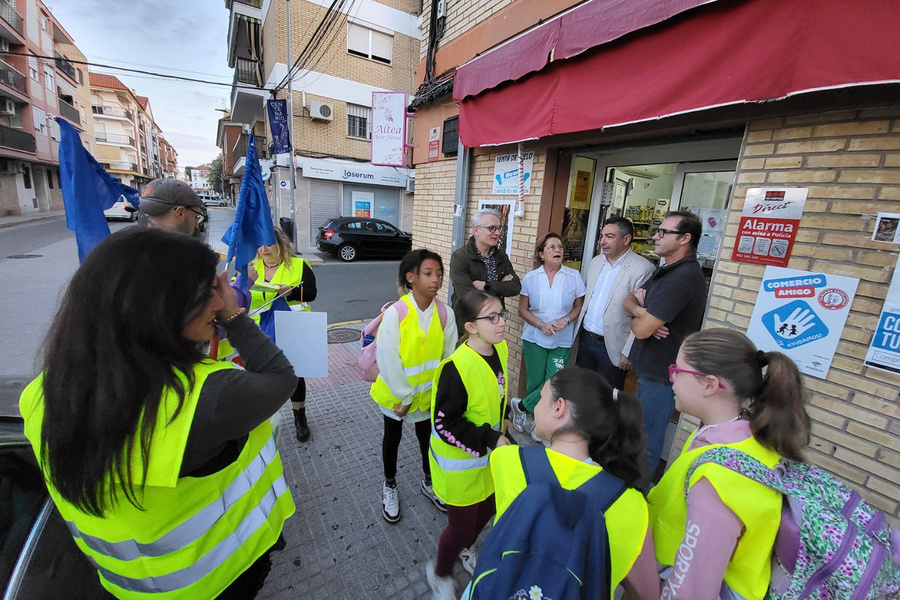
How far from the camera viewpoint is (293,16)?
1527cm

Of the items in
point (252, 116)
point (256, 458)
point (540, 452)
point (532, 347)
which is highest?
point (252, 116)

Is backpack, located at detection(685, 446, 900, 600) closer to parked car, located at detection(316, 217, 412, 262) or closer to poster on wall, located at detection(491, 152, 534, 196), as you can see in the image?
poster on wall, located at detection(491, 152, 534, 196)

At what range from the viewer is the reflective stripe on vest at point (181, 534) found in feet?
3.62

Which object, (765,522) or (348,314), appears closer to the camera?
(765,522)

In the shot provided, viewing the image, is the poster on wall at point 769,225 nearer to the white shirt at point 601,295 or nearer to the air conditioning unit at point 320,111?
the white shirt at point 601,295

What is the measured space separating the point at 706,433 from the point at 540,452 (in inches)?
26.2

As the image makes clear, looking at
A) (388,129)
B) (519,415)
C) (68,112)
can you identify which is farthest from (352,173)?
(68,112)

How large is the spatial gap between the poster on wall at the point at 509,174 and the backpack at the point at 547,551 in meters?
3.35

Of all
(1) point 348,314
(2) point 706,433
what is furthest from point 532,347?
(1) point 348,314

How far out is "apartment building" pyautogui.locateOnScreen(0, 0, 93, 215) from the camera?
68.5 feet

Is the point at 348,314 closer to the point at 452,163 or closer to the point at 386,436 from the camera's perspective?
the point at 452,163

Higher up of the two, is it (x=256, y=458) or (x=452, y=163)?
(x=452, y=163)

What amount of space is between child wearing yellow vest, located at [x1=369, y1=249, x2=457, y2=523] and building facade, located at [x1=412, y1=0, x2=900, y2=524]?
1711 mm

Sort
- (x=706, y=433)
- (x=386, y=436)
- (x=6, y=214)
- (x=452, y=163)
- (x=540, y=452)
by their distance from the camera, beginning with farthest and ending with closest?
1. (x=6, y=214)
2. (x=452, y=163)
3. (x=386, y=436)
4. (x=706, y=433)
5. (x=540, y=452)
